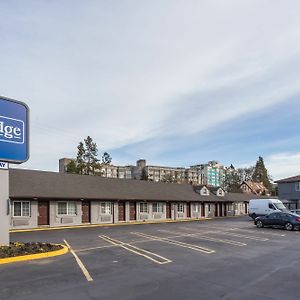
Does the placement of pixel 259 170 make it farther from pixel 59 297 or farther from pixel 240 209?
pixel 59 297

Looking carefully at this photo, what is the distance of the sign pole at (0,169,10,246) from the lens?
16.3 metres

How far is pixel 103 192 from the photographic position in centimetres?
3878

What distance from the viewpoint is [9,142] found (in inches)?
668

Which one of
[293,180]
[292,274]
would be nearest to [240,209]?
[293,180]

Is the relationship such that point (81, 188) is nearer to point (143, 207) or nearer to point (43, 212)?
point (43, 212)

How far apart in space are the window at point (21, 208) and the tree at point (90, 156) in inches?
1459

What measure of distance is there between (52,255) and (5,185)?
163 inches

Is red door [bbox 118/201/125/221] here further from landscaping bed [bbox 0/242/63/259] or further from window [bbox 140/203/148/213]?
landscaping bed [bbox 0/242/63/259]

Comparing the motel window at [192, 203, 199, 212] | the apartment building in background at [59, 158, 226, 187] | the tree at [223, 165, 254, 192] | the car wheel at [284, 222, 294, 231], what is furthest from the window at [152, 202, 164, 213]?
the apartment building in background at [59, 158, 226, 187]

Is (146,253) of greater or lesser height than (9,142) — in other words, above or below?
below

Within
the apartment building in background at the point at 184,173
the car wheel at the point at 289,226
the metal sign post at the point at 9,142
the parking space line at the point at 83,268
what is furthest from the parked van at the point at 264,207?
the apartment building in background at the point at 184,173

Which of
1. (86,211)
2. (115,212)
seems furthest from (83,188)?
(115,212)

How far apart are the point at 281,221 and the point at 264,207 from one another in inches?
539

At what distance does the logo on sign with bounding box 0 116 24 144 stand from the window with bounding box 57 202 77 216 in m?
17.7
